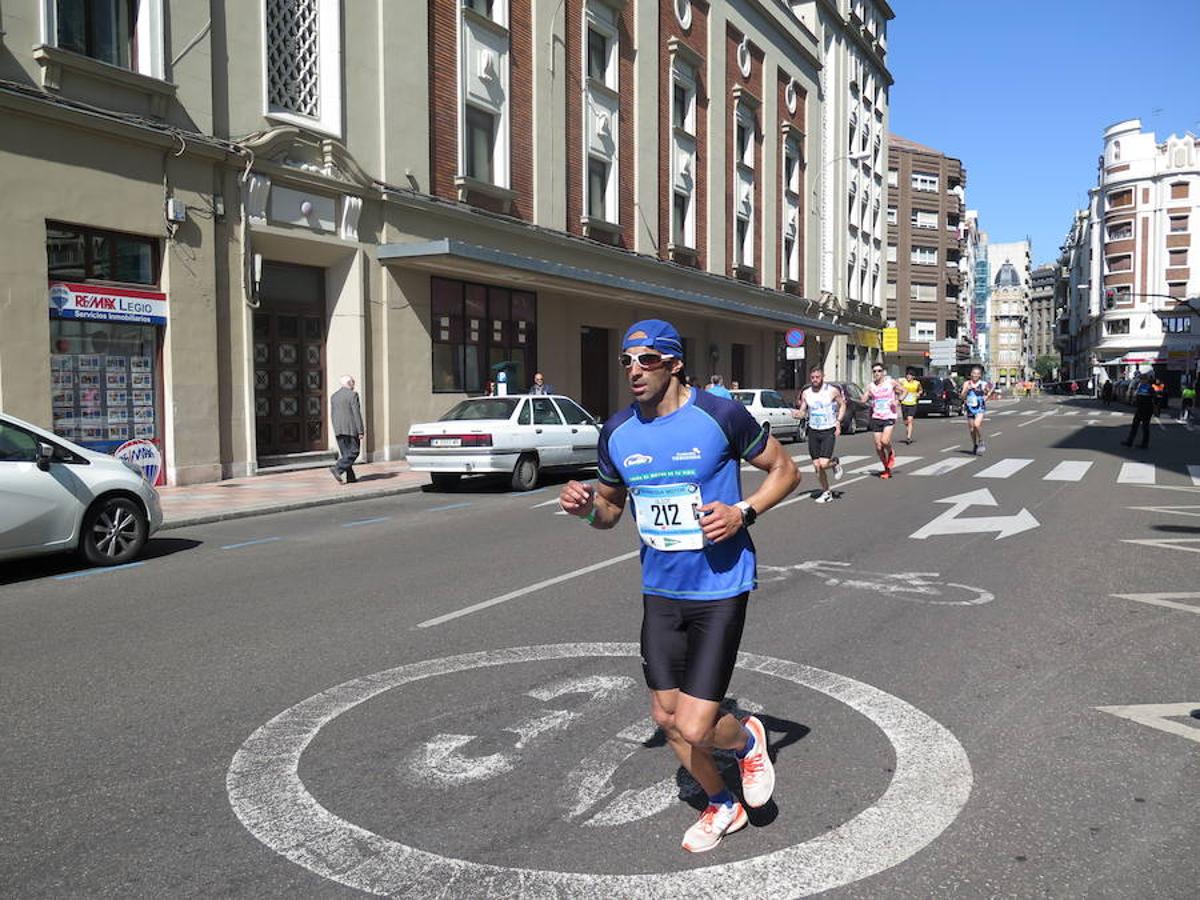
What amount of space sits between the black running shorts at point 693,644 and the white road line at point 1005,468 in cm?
1394

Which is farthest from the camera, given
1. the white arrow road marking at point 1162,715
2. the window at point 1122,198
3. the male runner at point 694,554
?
the window at point 1122,198

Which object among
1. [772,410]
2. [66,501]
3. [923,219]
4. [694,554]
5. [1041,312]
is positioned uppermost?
[1041,312]

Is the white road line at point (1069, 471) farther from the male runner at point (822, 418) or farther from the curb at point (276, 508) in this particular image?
the curb at point (276, 508)

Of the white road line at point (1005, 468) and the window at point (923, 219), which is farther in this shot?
the window at point (923, 219)

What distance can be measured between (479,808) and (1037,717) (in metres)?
2.67

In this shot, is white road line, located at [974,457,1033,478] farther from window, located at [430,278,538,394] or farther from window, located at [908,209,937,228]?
window, located at [908,209,937,228]

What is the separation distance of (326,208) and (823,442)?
34.5 ft

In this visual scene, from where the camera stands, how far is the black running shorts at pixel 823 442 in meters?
13.1

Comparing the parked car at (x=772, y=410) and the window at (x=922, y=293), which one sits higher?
the window at (x=922, y=293)

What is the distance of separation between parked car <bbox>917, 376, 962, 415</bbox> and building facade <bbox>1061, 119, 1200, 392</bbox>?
51346mm

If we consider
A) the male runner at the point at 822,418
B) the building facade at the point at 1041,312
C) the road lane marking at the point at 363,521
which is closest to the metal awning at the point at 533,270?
the road lane marking at the point at 363,521

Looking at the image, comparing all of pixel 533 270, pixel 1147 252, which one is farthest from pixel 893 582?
pixel 1147 252

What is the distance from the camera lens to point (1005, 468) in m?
17.3

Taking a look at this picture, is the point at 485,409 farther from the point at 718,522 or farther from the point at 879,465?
the point at 718,522
